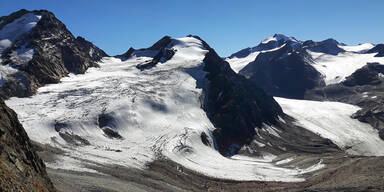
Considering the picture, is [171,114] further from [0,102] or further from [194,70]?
[0,102]

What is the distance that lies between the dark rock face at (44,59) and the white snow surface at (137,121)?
4.10 m

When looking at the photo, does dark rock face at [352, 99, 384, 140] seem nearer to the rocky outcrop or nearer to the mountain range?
the mountain range

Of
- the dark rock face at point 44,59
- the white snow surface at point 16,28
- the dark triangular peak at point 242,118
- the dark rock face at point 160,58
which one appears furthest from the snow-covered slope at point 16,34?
Result: the dark triangular peak at point 242,118

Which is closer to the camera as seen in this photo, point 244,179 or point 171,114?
point 244,179

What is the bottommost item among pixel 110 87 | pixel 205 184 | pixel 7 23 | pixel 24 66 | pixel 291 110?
pixel 291 110

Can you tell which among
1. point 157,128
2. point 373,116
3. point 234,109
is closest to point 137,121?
point 157,128

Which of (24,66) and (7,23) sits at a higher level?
(7,23)

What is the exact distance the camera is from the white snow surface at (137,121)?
72938 mm

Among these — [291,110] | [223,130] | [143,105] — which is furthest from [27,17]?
[291,110]

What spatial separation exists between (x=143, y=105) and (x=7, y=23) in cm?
8373

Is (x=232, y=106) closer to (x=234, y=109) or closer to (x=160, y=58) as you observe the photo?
(x=234, y=109)

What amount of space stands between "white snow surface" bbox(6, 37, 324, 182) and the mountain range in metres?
0.30

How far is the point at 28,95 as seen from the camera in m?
102

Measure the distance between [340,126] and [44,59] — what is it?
112 meters
